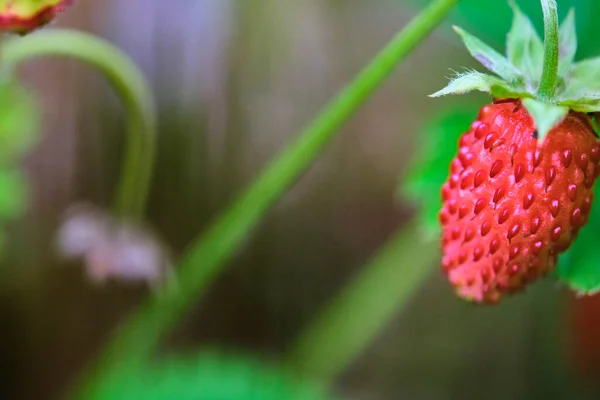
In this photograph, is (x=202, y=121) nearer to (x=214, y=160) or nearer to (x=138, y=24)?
(x=214, y=160)

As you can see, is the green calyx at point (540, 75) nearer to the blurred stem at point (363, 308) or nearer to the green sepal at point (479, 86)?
the green sepal at point (479, 86)

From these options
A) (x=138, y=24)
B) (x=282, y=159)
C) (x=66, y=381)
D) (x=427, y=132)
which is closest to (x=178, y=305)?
(x=282, y=159)

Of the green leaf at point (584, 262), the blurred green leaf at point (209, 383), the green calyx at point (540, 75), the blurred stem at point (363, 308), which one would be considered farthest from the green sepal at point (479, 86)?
the blurred green leaf at point (209, 383)

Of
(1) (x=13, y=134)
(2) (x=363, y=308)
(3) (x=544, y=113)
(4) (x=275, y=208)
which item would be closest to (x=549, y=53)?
(3) (x=544, y=113)

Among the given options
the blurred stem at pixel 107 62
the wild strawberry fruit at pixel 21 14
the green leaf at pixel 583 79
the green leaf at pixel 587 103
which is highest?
the blurred stem at pixel 107 62

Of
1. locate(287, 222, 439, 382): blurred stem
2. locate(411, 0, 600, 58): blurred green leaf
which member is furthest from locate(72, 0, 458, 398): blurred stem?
locate(287, 222, 439, 382): blurred stem

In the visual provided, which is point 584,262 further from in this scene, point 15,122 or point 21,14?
point 15,122

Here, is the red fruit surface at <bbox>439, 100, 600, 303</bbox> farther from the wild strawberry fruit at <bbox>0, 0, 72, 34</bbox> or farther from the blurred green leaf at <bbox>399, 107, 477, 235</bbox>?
the wild strawberry fruit at <bbox>0, 0, 72, 34</bbox>
